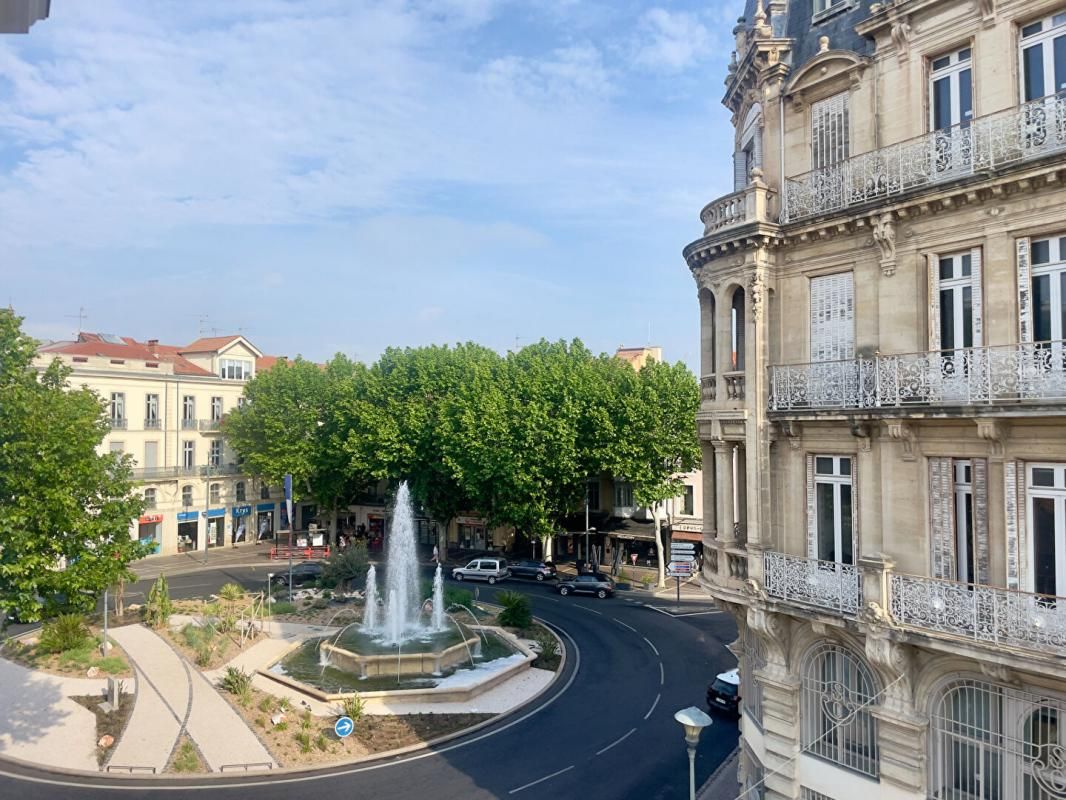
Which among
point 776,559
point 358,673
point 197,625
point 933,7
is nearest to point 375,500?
point 197,625

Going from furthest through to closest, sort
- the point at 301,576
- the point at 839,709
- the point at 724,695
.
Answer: the point at 301,576 → the point at 724,695 → the point at 839,709

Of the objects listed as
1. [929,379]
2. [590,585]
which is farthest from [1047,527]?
A: [590,585]

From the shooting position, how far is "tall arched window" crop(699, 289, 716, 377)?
15.9 meters

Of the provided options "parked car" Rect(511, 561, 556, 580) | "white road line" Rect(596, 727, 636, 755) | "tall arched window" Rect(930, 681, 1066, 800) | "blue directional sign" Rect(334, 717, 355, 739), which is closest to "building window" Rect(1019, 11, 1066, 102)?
"tall arched window" Rect(930, 681, 1066, 800)

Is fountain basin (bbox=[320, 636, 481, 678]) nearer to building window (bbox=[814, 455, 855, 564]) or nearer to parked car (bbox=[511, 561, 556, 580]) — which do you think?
building window (bbox=[814, 455, 855, 564])

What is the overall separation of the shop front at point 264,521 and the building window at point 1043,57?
61.4m

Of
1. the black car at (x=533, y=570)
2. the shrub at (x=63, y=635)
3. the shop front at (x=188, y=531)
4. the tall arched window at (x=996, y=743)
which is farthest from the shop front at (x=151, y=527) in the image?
the tall arched window at (x=996, y=743)

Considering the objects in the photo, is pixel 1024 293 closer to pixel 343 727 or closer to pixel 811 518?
pixel 811 518

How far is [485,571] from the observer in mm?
46250

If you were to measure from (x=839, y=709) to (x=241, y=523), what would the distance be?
56.7 meters

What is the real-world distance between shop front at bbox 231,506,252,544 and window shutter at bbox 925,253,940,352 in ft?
191

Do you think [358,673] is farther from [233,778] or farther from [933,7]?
[933,7]

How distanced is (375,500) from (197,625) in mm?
31033

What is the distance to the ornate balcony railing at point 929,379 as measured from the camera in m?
10.5
